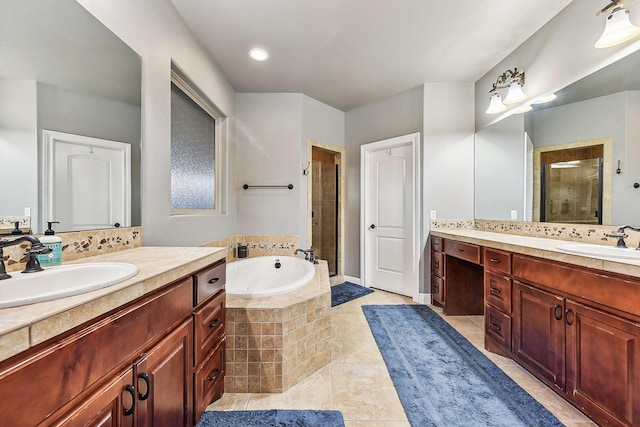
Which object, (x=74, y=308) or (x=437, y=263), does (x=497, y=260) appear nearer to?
(x=437, y=263)

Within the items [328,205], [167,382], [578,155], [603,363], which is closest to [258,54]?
[328,205]

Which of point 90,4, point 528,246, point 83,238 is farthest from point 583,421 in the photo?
point 90,4

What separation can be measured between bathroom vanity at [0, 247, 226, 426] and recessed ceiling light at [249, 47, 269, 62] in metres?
1.91

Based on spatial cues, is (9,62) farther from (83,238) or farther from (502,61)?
(502,61)

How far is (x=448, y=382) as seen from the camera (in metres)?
1.63

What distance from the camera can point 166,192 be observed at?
5.77ft

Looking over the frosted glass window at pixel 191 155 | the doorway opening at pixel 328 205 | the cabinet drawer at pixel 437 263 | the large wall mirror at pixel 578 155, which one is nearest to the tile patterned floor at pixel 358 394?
the cabinet drawer at pixel 437 263

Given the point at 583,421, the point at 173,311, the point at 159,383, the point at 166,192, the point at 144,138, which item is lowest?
the point at 583,421

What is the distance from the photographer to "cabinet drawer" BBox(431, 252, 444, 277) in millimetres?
2686

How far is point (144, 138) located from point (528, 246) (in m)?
2.39

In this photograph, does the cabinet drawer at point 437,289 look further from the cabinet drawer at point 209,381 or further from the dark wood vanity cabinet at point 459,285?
the cabinet drawer at point 209,381

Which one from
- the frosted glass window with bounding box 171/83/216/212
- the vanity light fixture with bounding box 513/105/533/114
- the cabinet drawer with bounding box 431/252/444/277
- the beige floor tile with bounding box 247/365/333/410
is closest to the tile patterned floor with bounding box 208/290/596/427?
the beige floor tile with bounding box 247/365/333/410

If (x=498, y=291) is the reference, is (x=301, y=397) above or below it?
below

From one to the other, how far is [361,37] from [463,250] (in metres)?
2.00
